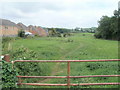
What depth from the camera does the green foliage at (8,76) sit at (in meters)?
3.66

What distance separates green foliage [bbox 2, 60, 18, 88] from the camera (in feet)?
12.0

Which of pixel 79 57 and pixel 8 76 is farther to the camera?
pixel 79 57

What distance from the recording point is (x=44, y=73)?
20.9 ft

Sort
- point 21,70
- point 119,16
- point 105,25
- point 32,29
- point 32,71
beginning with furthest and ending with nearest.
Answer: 1. point 32,29
2. point 105,25
3. point 119,16
4. point 32,71
5. point 21,70

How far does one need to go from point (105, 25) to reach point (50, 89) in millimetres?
50127

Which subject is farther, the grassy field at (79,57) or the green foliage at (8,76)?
the grassy field at (79,57)

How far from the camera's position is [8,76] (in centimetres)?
369

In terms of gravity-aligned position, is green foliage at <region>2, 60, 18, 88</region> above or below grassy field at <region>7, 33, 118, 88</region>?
above

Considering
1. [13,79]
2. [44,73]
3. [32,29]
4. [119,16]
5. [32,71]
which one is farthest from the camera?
[32,29]

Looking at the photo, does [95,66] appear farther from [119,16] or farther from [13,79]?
[119,16]

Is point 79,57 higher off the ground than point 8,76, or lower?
lower

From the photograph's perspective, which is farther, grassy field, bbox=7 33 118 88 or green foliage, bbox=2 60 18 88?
grassy field, bbox=7 33 118 88

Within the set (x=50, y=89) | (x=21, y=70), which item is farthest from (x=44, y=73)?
(x=50, y=89)

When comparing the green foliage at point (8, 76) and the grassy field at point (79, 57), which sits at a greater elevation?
the green foliage at point (8, 76)
